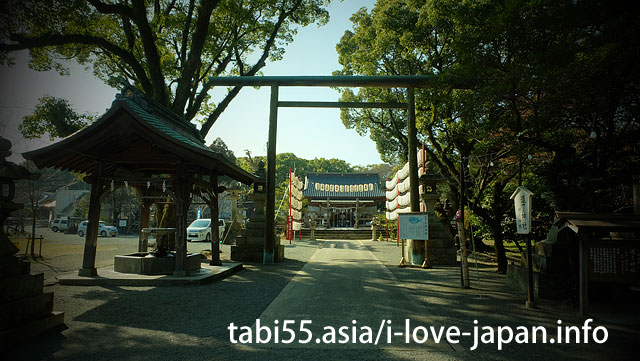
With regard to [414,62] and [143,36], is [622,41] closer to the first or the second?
[414,62]

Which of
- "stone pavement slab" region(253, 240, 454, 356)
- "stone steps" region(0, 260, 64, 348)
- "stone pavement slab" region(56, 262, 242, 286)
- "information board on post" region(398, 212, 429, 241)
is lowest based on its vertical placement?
"stone pavement slab" region(253, 240, 454, 356)

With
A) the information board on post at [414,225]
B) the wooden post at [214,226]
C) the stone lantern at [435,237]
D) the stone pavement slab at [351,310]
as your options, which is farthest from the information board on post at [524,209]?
the wooden post at [214,226]

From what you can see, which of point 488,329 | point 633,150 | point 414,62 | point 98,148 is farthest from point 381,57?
point 488,329

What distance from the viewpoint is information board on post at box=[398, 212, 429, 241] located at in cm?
955

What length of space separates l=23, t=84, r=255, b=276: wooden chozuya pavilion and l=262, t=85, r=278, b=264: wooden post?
2.19m

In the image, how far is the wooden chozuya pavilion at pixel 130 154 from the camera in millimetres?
6449

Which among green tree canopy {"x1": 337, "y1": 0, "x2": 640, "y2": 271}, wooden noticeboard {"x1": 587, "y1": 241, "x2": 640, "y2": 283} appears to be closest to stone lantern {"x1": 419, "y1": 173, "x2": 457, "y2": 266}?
green tree canopy {"x1": 337, "y1": 0, "x2": 640, "y2": 271}

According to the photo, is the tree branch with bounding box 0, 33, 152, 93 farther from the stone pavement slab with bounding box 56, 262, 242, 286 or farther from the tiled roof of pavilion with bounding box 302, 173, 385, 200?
the tiled roof of pavilion with bounding box 302, 173, 385, 200

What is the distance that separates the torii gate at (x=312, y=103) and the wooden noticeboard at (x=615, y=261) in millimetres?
5025

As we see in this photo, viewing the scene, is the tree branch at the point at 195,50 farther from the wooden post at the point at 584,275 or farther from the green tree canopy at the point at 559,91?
the wooden post at the point at 584,275

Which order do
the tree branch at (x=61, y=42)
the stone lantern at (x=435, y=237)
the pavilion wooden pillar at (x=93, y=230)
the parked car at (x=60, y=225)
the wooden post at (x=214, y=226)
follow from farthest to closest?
1. the parked car at (x=60, y=225)
2. the stone lantern at (x=435, y=237)
3. the wooden post at (x=214, y=226)
4. the tree branch at (x=61, y=42)
5. the pavilion wooden pillar at (x=93, y=230)

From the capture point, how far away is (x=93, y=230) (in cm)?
744

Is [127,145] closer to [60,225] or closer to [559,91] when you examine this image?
[559,91]

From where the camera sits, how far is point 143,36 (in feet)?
34.0
